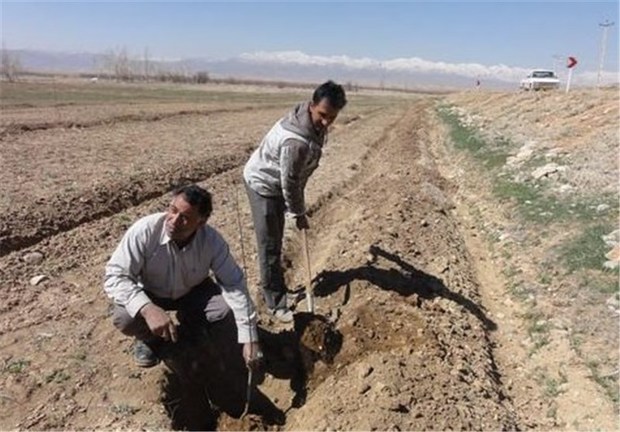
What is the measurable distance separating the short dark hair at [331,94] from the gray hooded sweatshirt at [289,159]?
0.17 meters

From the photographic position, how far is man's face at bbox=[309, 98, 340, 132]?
501 centimetres

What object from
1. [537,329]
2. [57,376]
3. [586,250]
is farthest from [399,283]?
[57,376]

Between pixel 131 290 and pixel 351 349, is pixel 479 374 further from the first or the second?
pixel 131 290

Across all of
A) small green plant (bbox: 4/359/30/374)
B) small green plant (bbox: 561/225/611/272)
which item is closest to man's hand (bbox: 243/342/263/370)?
small green plant (bbox: 4/359/30/374)

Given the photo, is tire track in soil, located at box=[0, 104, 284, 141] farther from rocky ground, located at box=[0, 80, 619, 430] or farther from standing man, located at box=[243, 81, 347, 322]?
standing man, located at box=[243, 81, 347, 322]

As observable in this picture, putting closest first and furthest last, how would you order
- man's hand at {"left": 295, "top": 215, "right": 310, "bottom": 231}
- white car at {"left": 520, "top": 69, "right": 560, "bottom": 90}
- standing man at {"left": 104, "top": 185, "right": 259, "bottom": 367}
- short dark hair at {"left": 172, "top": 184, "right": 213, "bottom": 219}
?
short dark hair at {"left": 172, "top": 184, "right": 213, "bottom": 219}
standing man at {"left": 104, "top": 185, "right": 259, "bottom": 367}
man's hand at {"left": 295, "top": 215, "right": 310, "bottom": 231}
white car at {"left": 520, "top": 69, "right": 560, "bottom": 90}

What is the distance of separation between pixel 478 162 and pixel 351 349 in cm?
988

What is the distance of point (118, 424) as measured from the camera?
4.30 metres

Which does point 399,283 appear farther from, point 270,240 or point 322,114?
point 322,114

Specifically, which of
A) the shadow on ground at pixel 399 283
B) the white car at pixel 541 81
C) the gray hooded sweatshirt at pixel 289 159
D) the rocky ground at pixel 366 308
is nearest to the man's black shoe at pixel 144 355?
the rocky ground at pixel 366 308

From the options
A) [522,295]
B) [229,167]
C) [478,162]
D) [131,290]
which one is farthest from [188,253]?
[478,162]

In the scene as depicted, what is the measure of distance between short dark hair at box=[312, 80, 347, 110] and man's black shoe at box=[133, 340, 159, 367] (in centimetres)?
233

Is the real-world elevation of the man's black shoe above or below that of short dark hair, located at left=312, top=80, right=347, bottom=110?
below

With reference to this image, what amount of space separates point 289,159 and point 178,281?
4.35ft
